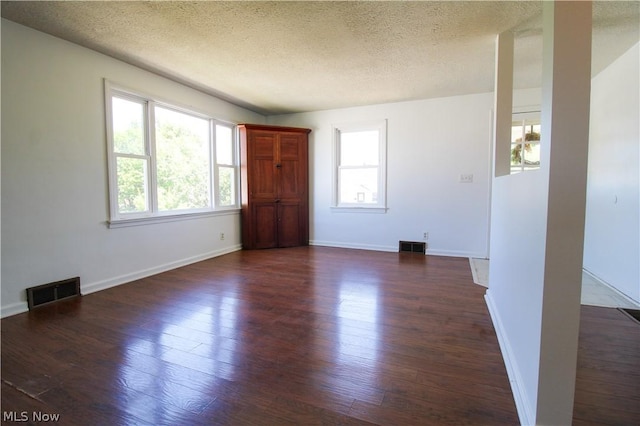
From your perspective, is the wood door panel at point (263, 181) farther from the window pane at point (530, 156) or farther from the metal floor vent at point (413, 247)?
the window pane at point (530, 156)

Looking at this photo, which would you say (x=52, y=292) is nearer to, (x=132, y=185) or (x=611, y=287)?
(x=132, y=185)

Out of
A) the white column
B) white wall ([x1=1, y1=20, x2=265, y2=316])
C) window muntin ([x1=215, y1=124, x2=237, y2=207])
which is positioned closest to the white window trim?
window muntin ([x1=215, y1=124, x2=237, y2=207])

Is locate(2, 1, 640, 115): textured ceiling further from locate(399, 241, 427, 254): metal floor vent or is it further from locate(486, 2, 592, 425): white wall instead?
locate(399, 241, 427, 254): metal floor vent

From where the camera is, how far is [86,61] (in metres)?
3.00

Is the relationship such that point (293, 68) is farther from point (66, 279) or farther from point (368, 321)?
point (66, 279)

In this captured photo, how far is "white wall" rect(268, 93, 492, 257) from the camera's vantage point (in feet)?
14.9

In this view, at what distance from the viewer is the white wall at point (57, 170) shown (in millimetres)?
2525

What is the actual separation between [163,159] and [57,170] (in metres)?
1.18

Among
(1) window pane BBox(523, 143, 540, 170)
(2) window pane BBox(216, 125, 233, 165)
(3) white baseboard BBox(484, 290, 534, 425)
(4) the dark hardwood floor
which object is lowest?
(4) the dark hardwood floor

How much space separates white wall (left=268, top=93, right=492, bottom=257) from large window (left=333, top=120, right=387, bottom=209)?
0.39ft

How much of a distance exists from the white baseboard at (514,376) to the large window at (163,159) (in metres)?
3.75

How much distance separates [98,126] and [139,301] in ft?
6.08

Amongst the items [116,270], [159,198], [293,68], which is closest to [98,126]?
[159,198]

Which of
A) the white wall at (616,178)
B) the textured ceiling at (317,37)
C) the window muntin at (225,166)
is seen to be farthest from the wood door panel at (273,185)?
the white wall at (616,178)
